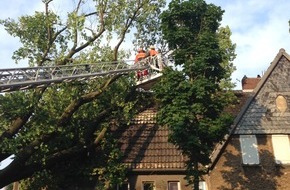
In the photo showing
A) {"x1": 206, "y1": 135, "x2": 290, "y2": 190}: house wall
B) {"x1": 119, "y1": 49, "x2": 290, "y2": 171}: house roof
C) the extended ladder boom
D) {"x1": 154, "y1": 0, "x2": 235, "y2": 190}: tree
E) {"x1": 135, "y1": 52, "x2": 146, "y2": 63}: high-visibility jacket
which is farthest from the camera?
{"x1": 135, "y1": 52, "x2": 146, "y2": 63}: high-visibility jacket

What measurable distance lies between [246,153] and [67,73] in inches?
384

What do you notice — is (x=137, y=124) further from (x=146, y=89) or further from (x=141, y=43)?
(x=141, y=43)

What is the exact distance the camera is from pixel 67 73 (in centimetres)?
1673

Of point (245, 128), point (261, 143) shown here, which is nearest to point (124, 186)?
point (245, 128)

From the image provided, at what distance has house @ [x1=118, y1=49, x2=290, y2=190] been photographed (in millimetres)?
17797

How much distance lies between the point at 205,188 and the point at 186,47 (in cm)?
720

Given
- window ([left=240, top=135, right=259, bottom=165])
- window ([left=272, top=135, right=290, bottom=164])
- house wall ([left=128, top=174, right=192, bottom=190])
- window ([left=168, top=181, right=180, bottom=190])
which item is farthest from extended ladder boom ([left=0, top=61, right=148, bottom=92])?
window ([left=272, top=135, right=290, bottom=164])

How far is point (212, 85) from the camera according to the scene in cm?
1517

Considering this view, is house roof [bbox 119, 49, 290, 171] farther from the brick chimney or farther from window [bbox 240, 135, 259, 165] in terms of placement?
the brick chimney

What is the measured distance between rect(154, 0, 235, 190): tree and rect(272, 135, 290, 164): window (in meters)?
4.45

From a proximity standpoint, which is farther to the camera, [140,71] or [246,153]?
[140,71]

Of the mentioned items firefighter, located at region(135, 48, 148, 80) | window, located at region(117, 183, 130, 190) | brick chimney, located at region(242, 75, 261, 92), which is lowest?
window, located at region(117, 183, 130, 190)

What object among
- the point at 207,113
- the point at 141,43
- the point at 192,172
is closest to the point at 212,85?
the point at 207,113

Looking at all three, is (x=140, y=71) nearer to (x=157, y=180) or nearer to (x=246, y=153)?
(x=157, y=180)
